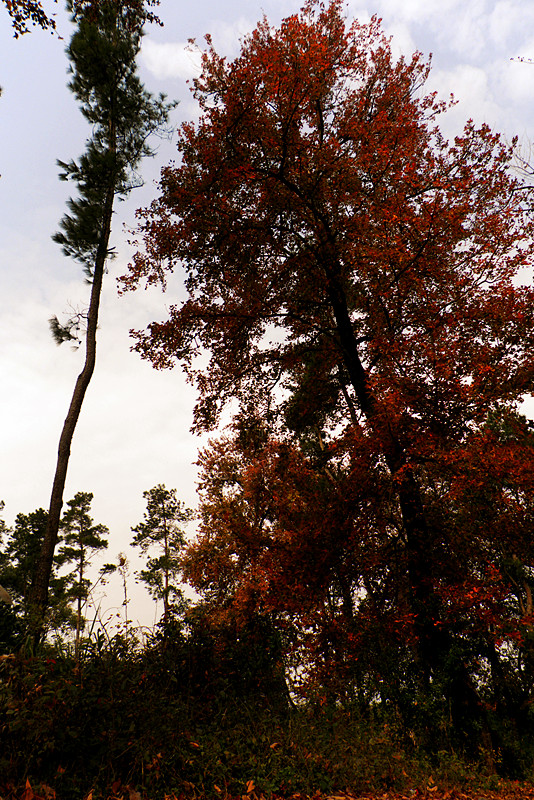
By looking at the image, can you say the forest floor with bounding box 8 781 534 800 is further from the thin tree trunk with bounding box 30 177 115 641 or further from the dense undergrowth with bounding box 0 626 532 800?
the thin tree trunk with bounding box 30 177 115 641

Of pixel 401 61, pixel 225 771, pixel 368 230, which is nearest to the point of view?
pixel 225 771

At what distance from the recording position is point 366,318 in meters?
11.4

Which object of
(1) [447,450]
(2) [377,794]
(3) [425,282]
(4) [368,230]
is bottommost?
(2) [377,794]

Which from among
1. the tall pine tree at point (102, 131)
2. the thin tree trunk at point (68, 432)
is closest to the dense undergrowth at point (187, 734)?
the thin tree trunk at point (68, 432)

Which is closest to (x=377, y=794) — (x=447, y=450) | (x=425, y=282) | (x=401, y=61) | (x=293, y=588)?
(x=293, y=588)

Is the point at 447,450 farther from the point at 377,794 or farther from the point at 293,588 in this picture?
the point at 377,794

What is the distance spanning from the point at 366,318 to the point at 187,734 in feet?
29.5

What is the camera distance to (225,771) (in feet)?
17.7

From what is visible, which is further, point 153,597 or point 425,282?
point 153,597

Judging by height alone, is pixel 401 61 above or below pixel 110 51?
below

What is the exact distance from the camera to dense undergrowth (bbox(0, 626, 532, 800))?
4602mm

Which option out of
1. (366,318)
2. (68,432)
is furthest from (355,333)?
(68,432)

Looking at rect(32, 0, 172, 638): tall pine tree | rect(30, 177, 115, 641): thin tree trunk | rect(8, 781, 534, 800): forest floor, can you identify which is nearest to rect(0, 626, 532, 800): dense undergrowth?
rect(8, 781, 534, 800): forest floor

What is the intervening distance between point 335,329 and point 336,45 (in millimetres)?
7288
